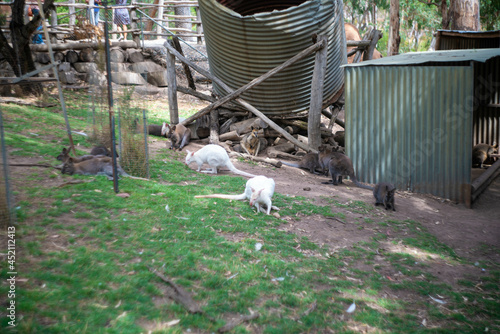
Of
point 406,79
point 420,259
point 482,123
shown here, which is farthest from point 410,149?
point 482,123

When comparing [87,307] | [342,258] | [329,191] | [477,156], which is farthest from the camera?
[477,156]

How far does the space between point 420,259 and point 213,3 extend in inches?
283

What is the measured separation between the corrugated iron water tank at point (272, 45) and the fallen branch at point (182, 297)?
695 cm

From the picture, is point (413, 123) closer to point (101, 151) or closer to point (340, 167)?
point (340, 167)

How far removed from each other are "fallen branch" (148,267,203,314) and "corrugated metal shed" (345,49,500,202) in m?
6.40

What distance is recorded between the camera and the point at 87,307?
3699 millimetres

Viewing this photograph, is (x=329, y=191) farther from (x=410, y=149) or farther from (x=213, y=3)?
(x=213, y=3)

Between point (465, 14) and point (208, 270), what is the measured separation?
16159mm

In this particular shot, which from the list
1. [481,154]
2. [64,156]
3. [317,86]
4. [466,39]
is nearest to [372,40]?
[317,86]

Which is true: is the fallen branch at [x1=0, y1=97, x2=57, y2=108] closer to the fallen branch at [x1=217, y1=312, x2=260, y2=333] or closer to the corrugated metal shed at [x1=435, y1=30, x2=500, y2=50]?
the fallen branch at [x1=217, y1=312, x2=260, y2=333]

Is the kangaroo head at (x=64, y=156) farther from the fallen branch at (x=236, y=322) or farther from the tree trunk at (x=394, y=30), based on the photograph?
the tree trunk at (x=394, y=30)

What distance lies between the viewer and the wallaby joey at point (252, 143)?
1123 cm

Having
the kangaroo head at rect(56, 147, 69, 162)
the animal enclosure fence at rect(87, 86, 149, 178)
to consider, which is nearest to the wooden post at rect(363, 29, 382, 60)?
the animal enclosure fence at rect(87, 86, 149, 178)

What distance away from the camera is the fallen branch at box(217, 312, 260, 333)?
372 cm
